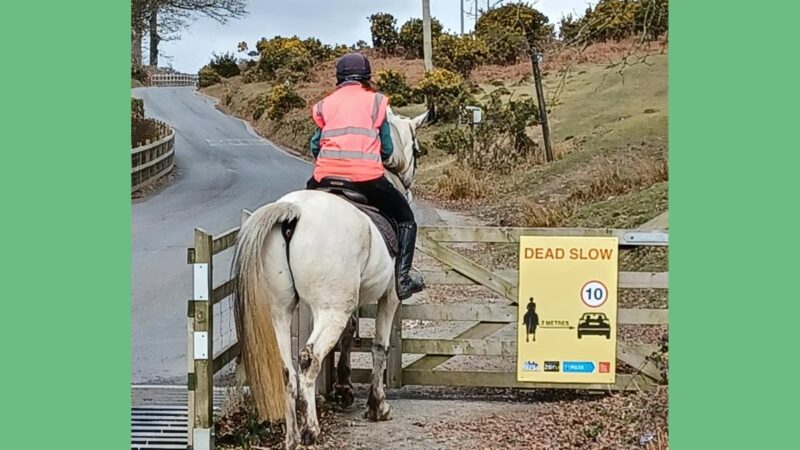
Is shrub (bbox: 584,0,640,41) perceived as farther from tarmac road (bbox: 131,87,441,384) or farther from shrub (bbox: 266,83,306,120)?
shrub (bbox: 266,83,306,120)

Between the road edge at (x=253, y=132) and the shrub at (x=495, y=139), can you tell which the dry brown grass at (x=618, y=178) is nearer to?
the shrub at (x=495, y=139)

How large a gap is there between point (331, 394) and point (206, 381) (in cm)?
136

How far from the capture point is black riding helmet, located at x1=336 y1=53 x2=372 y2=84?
5508mm

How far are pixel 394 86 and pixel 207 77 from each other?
116 centimetres

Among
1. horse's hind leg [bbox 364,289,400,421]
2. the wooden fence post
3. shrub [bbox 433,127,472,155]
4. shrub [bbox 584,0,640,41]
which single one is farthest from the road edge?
shrub [bbox 584,0,640,41]

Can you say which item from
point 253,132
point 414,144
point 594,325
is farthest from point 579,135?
point 253,132

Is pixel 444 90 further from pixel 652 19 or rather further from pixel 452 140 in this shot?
pixel 652 19

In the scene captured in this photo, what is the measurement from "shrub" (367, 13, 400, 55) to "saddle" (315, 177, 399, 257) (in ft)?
3.97

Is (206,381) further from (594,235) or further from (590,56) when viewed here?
(590,56)

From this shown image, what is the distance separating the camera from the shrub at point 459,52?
20.9ft

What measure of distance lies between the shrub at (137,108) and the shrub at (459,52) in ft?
5.91

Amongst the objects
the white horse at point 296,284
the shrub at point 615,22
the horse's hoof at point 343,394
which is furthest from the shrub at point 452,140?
the horse's hoof at point 343,394

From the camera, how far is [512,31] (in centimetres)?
638

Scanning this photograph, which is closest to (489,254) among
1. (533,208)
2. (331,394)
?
(533,208)
